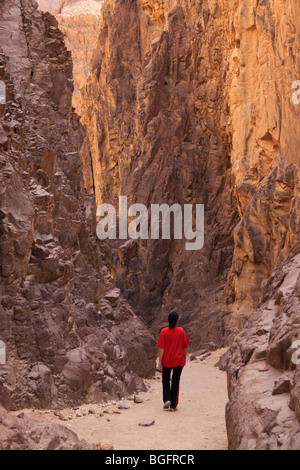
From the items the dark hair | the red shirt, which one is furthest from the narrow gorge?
the dark hair

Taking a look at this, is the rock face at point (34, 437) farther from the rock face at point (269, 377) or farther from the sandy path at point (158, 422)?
the rock face at point (269, 377)

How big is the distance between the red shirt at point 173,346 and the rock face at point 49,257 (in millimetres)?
1654

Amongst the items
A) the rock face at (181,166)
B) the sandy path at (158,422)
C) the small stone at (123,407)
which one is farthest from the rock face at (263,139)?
the small stone at (123,407)

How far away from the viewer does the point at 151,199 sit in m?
23.5

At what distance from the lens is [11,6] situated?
11.9 metres

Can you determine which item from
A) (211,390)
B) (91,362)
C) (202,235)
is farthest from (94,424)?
(202,235)

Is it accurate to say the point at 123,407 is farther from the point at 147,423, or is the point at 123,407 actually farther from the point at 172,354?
the point at 147,423

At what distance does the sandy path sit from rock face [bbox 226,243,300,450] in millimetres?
746

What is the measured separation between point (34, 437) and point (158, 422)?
2466 mm

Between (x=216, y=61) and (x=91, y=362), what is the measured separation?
54.2 feet

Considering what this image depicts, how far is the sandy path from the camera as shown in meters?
6.21

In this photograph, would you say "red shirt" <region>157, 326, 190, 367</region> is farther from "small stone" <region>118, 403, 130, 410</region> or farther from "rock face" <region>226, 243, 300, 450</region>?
"small stone" <region>118, 403, 130, 410</region>

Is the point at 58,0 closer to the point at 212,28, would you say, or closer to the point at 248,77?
the point at 212,28

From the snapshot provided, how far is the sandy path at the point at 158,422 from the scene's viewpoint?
6.21 meters
